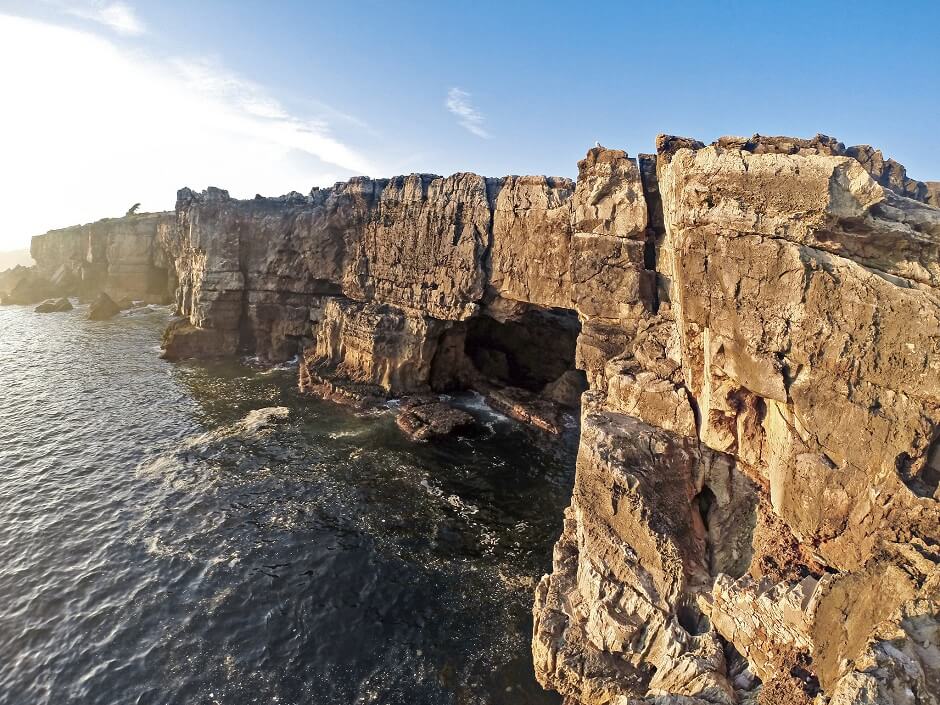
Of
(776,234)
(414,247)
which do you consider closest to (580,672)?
(776,234)

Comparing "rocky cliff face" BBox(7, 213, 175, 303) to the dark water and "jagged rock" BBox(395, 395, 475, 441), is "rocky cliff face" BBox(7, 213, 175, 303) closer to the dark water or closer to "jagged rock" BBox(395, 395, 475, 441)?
the dark water

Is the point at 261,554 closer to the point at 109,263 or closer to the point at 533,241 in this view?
the point at 533,241

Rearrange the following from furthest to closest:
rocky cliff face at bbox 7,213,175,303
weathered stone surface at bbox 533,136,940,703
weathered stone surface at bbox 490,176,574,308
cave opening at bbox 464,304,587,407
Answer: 1. rocky cliff face at bbox 7,213,175,303
2. cave opening at bbox 464,304,587,407
3. weathered stone surface at bbox 490,176,574,308
4. weathered stone surface at bbox 533,136,940,703

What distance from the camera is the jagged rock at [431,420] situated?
37.4 metres

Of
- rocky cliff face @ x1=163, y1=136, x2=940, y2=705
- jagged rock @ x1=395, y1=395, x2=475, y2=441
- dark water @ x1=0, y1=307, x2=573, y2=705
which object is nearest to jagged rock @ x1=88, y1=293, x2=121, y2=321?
dark water @ x1=0, y1=307, x2=573, y2=705

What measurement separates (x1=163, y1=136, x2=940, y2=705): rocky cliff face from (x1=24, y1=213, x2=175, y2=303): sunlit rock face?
82930mm

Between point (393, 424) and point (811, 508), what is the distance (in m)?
30.1

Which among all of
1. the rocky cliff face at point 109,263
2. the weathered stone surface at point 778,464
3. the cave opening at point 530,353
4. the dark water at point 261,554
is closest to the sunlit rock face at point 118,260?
the rocky cliff face at point 109,263

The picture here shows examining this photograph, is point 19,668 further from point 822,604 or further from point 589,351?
point 589,351

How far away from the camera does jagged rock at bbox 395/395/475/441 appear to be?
37.4 metres

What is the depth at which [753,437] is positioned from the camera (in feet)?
59.3

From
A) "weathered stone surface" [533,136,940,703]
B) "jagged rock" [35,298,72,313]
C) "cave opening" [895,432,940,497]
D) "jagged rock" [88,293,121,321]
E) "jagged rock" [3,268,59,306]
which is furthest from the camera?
"jagged rock" [3,268,59,306]

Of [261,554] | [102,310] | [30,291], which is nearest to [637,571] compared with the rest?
[261,554]

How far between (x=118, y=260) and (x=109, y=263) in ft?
6.41
